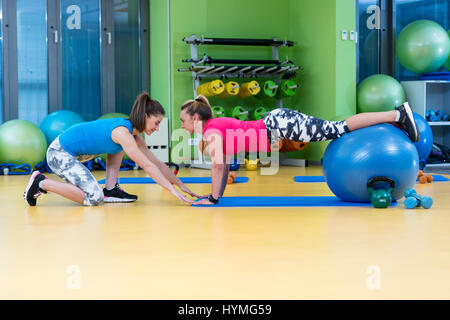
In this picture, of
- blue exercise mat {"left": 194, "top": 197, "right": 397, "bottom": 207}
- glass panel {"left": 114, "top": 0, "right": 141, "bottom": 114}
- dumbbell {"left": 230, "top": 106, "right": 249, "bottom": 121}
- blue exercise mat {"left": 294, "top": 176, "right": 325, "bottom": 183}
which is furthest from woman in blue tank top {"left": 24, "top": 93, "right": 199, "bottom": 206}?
glass panel {"left": 114, "top": 0, "right": 141, "bottom": 114}

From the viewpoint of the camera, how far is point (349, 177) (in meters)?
3.46

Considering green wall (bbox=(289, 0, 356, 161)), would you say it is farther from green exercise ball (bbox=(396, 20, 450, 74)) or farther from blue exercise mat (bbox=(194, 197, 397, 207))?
blue exercise mat (bbox=(194, 197, 397, 207))

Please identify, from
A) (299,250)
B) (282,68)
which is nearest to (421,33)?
(282,68)

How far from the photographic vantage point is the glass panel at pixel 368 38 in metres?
7.40

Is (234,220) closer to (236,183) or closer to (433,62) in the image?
(236,183)

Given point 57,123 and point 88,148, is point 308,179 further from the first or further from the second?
point 57,123

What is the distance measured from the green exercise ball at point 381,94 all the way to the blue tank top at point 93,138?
396cm

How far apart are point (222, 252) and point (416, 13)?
6.61 metres

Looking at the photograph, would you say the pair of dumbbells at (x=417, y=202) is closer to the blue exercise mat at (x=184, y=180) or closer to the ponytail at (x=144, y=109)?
the ponytail at (x=144, y=109)

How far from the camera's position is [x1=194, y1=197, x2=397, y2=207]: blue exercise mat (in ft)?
11.7

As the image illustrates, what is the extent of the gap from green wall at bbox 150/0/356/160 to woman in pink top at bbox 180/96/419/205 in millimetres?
3338

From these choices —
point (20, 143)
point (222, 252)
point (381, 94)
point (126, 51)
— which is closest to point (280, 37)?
point (381, 94)

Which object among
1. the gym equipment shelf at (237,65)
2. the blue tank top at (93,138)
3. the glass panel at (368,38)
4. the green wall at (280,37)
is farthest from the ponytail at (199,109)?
the glass panel at (368,38)

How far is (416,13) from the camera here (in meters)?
7.76
